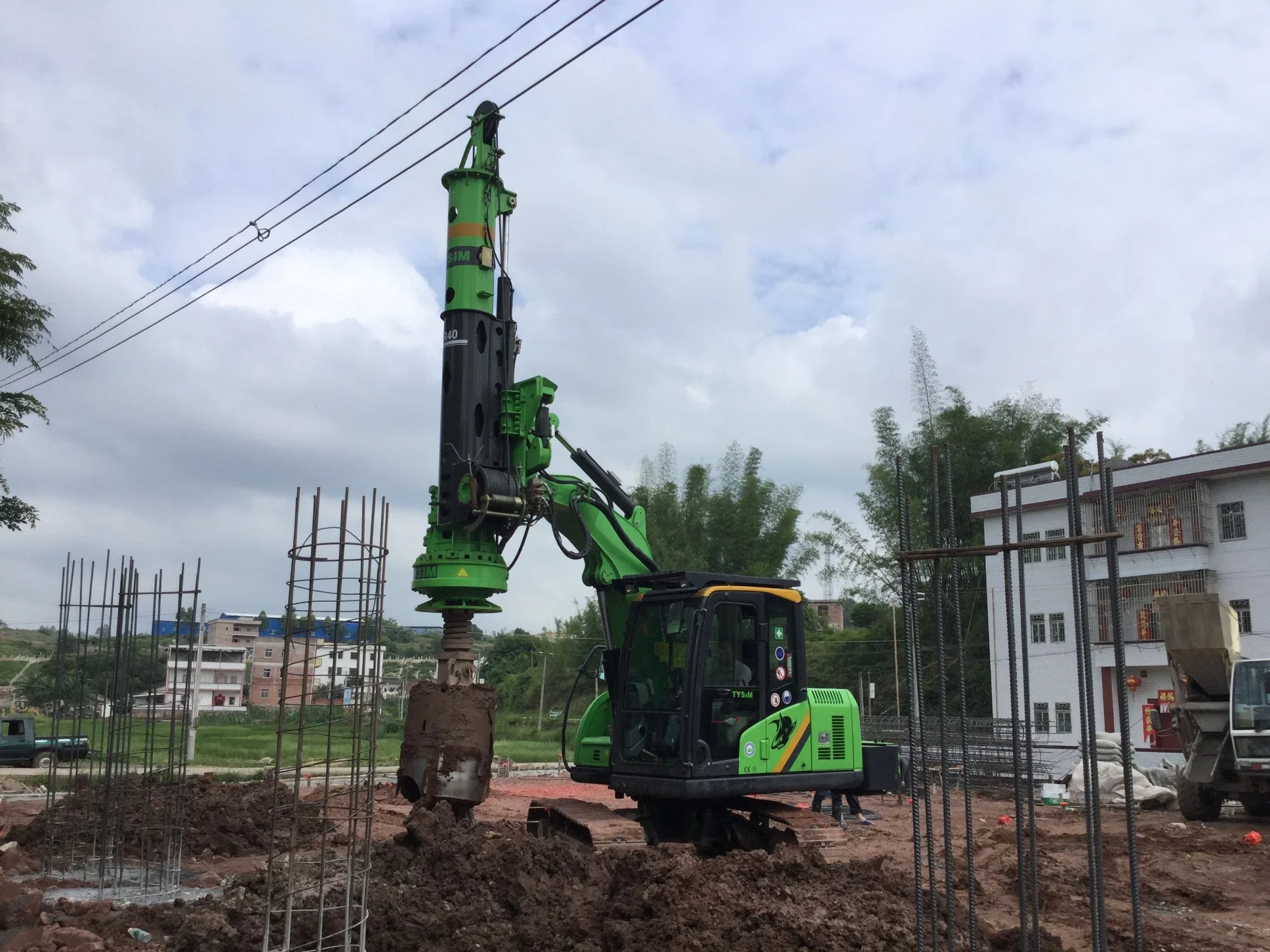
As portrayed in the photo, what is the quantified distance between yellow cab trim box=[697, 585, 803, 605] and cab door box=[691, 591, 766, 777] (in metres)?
0.04

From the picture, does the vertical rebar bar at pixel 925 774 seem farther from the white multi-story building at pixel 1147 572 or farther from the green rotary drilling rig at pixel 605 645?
the white multi-story building at pixel 1147 572

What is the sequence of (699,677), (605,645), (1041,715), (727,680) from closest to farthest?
1. (699,677)
2. (727,680)
3. (605,645)
4. (1041,715)

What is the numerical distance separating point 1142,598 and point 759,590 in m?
21.9

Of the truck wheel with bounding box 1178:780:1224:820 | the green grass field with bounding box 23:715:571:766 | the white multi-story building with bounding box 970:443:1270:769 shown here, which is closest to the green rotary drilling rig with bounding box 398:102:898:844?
the truck wheel with bounding box 1178:780:1224:820

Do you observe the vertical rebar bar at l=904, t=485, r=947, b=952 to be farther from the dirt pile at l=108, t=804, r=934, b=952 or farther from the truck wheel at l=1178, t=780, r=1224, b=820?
the truck wheel at l=1178, t=780, r=1224, b=820

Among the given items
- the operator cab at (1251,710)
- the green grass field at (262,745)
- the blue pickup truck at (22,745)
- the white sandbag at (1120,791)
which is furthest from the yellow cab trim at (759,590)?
the blue pickup truck at (22,745)

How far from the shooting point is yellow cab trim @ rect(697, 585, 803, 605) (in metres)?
8.21

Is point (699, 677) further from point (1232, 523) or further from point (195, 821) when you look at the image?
point (1232, 523)

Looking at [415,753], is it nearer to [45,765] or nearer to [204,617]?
[204,617]

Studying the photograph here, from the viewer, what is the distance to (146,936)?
7.16 m

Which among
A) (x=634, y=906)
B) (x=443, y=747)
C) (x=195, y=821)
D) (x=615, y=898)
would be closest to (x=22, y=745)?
(x=195, y=821)

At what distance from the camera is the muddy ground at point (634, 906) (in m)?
6.38

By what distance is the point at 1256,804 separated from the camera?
14930 millimetres

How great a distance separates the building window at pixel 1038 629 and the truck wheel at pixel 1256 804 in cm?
1285
